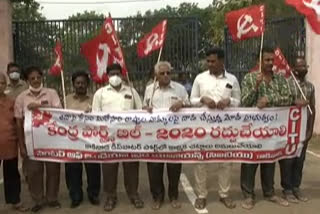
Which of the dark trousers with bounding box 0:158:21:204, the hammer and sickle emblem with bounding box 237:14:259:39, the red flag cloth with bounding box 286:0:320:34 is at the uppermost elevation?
the red flag cloth with bounding box 286:0:320:34

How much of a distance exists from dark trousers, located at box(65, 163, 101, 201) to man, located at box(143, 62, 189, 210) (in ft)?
2.23

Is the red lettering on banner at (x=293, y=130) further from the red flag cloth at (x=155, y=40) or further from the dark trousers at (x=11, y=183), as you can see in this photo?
the dark trousers at (x=11, y=183)

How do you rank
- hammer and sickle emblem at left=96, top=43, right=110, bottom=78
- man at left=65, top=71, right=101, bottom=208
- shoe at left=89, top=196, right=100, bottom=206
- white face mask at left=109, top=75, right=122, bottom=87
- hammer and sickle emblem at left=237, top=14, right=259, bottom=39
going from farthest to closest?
hammer and sickle emblem at left=96, top=43, right=110, bottom=78
hammer and sickle emblem at left=237, top=14, right=259, bottom=39
shoe at left=89, top=196, right=100, bottom=206
man at left=65, top=71, right=101, bottom=208
white face mask at left=109, top=75, right=122, bottom=87

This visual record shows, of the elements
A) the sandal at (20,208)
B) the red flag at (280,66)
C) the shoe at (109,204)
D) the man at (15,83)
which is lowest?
the sandal at (20,208)

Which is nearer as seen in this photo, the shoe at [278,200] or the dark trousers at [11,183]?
the shoe at [278,200]

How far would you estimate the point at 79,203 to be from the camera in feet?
24.7

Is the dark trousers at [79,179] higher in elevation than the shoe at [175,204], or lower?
higher

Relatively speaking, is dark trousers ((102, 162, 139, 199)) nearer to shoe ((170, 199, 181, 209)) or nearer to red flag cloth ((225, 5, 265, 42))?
shoe ((170, 199, 181, 209))

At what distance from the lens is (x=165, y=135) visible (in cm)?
723

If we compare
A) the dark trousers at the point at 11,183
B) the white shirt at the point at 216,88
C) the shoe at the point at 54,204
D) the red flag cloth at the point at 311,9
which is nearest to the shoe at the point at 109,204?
the shoe at the point at 54,204

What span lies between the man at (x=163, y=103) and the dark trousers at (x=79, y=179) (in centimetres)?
68

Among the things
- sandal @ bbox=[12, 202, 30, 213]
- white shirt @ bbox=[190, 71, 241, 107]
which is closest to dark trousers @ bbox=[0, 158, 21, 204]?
sandal @ bbox=[12, 202, 30, 213]

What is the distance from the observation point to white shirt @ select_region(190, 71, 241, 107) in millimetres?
7078

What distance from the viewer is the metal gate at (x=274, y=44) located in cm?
1304
